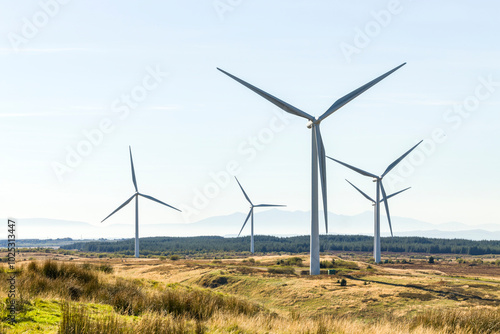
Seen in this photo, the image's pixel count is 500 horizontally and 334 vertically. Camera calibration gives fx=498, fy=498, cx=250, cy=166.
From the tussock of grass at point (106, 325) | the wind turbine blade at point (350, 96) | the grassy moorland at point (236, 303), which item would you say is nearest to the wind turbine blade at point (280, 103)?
the wind turbine blade at point (350, 96)

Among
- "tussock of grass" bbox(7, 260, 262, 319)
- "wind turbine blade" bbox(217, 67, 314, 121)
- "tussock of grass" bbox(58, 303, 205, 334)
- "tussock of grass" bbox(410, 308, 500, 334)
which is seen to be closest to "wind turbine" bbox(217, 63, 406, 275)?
"wind turbine blade" bbox(217, 67, 314, 121)

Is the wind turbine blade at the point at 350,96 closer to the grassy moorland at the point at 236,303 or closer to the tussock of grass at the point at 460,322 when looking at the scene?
the grassy moorland at the point at 236,303

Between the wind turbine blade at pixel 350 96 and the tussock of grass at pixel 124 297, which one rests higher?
the wind turbine blade at pixel 350 96

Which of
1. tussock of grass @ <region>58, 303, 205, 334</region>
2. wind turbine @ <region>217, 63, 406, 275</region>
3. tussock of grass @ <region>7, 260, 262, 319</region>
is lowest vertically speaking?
tussock of grass @ <region>7, 260, 262, 319</region>

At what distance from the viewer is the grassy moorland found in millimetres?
18047

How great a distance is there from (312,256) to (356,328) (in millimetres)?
37668

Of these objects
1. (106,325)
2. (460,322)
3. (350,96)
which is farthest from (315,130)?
(106,325)

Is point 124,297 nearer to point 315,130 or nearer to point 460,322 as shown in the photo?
point 460,322

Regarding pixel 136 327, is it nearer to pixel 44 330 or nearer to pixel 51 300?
pixel 44 330

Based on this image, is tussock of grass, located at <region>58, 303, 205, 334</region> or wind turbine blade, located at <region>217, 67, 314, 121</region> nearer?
tussock of grass, located at <region>58, 303, 205, 334</region>

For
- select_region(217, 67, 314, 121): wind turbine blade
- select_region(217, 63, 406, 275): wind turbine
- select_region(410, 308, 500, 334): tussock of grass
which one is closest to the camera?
select_region(410, 308, 500, 334): tussock of grass

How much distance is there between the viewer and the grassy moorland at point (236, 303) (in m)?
18.0

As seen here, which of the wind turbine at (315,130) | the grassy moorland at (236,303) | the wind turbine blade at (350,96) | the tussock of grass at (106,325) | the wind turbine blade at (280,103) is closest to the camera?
the tussock of grass at (106,325)

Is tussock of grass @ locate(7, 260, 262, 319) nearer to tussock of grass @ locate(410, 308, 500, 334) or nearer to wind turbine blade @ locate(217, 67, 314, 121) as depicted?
tussock of grass @ locate(410, 308, 500, 334)
